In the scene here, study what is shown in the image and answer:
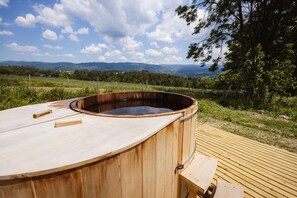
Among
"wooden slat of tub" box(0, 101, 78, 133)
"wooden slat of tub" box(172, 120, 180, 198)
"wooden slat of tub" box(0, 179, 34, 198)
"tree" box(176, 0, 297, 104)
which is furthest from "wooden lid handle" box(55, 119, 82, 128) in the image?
"tree" box(176, 0, 297, 104)

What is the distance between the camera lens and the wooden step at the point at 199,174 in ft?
5.78

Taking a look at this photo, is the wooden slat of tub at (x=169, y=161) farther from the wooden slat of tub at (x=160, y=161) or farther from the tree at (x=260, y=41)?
the tree at (x=260, y=41)

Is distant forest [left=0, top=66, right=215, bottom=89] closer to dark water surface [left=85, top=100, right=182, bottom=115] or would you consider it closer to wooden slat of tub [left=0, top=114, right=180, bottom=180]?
dark water surface [left=85, top=100, right=182, bottom=115]

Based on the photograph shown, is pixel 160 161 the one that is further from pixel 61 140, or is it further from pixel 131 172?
pixel 61 140

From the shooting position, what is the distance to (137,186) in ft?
4.30

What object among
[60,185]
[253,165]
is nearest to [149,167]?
[60,185]

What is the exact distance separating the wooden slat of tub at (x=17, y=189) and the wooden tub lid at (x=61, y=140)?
6cm

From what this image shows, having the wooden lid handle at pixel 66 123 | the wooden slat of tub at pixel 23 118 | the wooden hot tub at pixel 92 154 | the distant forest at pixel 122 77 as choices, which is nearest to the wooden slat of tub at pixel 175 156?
the wooden hot tub at pixel 92 154

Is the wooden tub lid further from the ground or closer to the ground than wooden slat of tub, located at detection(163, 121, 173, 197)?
further from the ground

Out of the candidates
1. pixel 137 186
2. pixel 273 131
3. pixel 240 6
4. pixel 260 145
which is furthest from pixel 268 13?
pixel 137 186

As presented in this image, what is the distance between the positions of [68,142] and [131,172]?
52 cm

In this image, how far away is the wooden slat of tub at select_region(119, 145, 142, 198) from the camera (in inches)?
45.2

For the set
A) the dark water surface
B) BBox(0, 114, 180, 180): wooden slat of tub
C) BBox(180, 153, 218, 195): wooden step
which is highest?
BBox(0, 114, 180, 180): wooden slat of tub

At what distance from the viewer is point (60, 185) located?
0.94m
